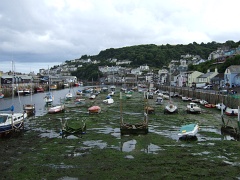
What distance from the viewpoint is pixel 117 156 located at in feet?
66.7

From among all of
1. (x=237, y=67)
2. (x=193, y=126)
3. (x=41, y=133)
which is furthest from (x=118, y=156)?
(x=237, y=67)

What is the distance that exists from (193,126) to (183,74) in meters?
101

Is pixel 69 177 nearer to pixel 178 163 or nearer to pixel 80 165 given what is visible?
pixel 80 165

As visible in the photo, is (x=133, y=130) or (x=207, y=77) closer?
(x=133, y=130)

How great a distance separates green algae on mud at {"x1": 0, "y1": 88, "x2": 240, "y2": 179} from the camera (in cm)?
1684

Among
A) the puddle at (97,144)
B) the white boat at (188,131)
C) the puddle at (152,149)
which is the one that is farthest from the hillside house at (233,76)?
the puddle at (97,144)

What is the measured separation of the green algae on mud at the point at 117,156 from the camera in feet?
55.3

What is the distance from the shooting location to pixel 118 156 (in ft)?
66.7

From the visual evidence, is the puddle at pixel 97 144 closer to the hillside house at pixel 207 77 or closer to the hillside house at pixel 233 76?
the hillside house at pixel 233 76

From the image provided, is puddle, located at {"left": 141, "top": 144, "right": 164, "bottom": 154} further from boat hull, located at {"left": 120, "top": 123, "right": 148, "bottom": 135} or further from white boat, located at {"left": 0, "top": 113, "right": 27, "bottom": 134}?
white boat, located at {"left": 0, "top": 113, "right": 27, "bottom": 134}

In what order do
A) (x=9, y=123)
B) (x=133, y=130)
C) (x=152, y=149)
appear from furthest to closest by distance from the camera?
(x=9, y=123), (x=133, y=130), (x=152, y=149)

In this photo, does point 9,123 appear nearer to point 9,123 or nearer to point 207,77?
point 9,123

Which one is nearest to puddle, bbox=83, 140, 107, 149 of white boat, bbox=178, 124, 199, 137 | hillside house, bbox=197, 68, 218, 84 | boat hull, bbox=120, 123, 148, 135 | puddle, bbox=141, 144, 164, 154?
boat hull, bbox=120, 123, 148, 135

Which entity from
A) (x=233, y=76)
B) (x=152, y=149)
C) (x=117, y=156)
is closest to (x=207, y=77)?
(x=233, y=76)
